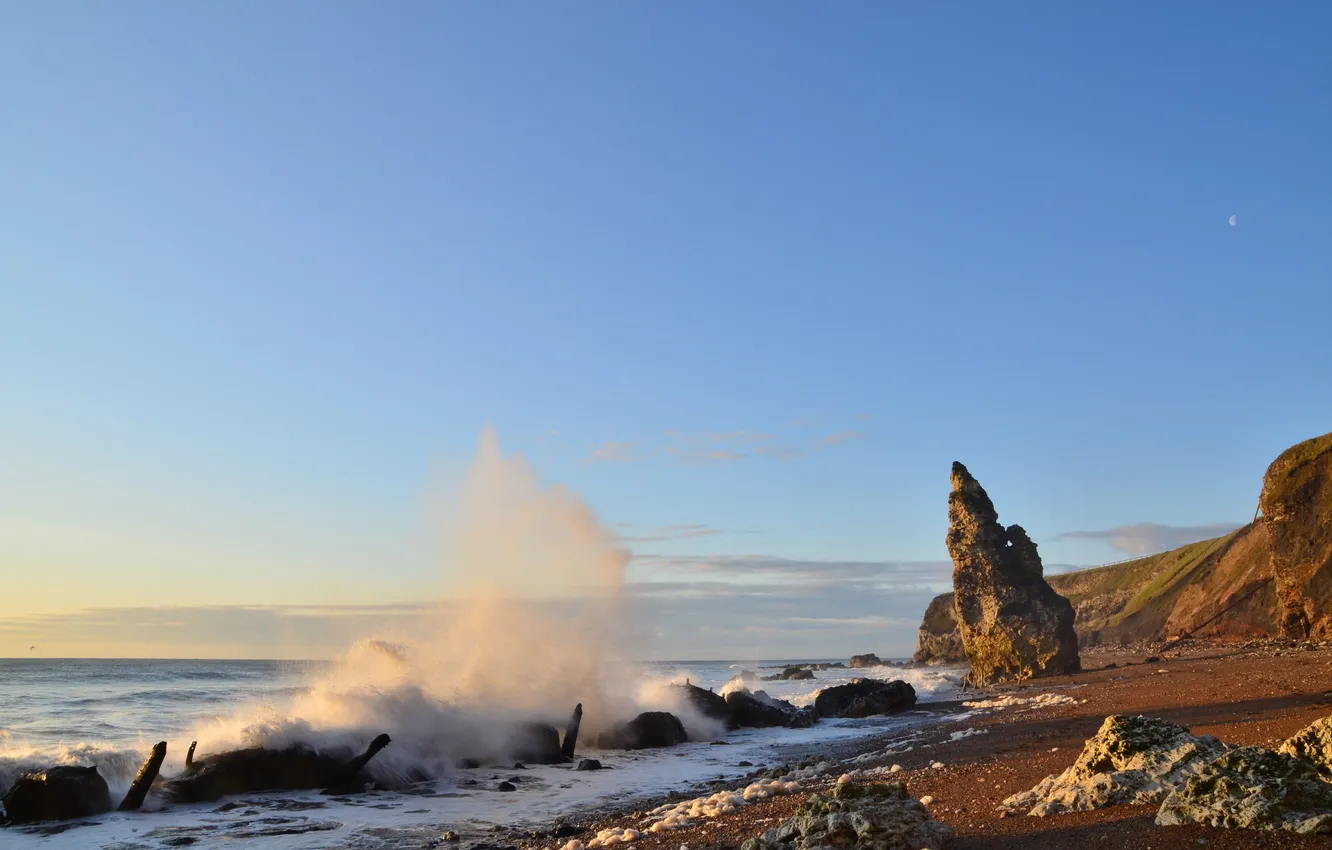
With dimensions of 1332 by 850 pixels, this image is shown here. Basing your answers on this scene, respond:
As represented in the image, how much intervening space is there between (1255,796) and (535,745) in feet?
68.8

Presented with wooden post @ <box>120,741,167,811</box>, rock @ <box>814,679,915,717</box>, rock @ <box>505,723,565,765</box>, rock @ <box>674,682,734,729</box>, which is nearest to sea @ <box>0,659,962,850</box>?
wooden post @ <box>120,741,167,811</box>

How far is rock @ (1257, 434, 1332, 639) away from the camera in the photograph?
36250 millimetres

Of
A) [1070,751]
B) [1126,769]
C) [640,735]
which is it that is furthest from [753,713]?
[1126,769]

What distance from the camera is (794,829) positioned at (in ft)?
24.4

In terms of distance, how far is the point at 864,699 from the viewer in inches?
1516

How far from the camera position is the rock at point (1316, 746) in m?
7.52

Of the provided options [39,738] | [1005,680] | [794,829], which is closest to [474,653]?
[39,738]

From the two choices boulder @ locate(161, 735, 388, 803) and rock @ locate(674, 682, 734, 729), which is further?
rock @ locate(674, 682, 734, 729)

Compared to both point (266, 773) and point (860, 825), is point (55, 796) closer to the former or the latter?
point (266, 773)

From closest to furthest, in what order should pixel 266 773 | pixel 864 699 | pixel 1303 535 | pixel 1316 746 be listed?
pixel 1316 746, pixel 266 773, pixel 1303 535, pixel 864 699

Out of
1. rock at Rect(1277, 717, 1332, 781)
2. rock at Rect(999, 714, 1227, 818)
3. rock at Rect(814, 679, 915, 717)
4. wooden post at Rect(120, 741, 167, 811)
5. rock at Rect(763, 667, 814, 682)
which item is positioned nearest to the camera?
rock at Rect(1277, 717, 1332, 781)

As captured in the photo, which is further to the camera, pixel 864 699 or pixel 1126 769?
pixel 864 699

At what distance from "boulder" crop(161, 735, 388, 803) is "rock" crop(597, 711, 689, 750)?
10.3m

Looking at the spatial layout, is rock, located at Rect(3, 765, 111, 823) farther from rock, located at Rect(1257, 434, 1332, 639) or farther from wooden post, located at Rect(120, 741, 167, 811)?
rock, located at Rect(1257, 434, 1332, 639)
